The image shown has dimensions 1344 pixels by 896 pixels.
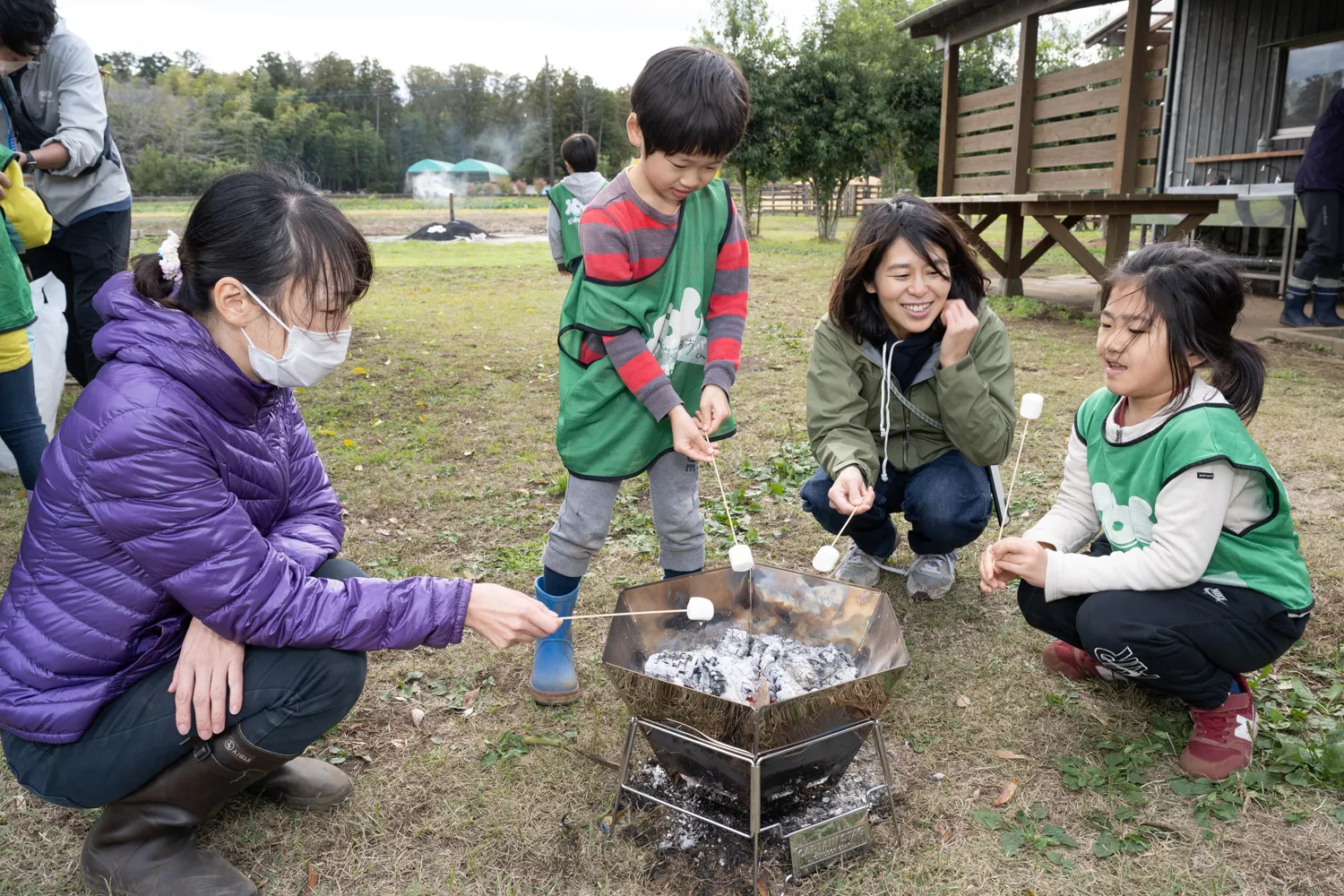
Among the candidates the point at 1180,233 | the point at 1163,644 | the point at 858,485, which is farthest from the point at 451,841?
the point at 1180,233

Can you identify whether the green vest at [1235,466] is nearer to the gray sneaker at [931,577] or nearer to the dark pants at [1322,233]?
the gray sneaker at [931,577]

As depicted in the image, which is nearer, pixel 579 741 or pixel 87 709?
pixel 87 709

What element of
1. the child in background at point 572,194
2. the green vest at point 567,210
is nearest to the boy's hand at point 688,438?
the child in background at point 572,194

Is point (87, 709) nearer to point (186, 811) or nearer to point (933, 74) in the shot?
point (186, 811)

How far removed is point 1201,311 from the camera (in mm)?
2104

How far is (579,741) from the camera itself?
241 centimetres

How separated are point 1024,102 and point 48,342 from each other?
894 cm

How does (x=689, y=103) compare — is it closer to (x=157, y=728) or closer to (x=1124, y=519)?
(x=1124, y=519)

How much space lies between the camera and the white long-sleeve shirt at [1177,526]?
2053 millimetres

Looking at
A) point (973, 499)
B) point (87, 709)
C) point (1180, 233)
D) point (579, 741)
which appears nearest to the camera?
point (87, 709)

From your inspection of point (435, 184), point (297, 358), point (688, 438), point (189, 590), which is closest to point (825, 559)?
point (688, 438)

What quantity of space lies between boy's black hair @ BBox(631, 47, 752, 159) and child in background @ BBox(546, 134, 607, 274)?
3939 mm

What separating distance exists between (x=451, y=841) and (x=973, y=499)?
1877mm

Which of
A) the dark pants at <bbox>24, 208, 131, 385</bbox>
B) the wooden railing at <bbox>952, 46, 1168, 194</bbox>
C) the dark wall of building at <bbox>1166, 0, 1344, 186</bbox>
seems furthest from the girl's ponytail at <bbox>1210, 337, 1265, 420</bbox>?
the dark wall of building at <bbox>1166, 0, 1344, 186</bbox>
